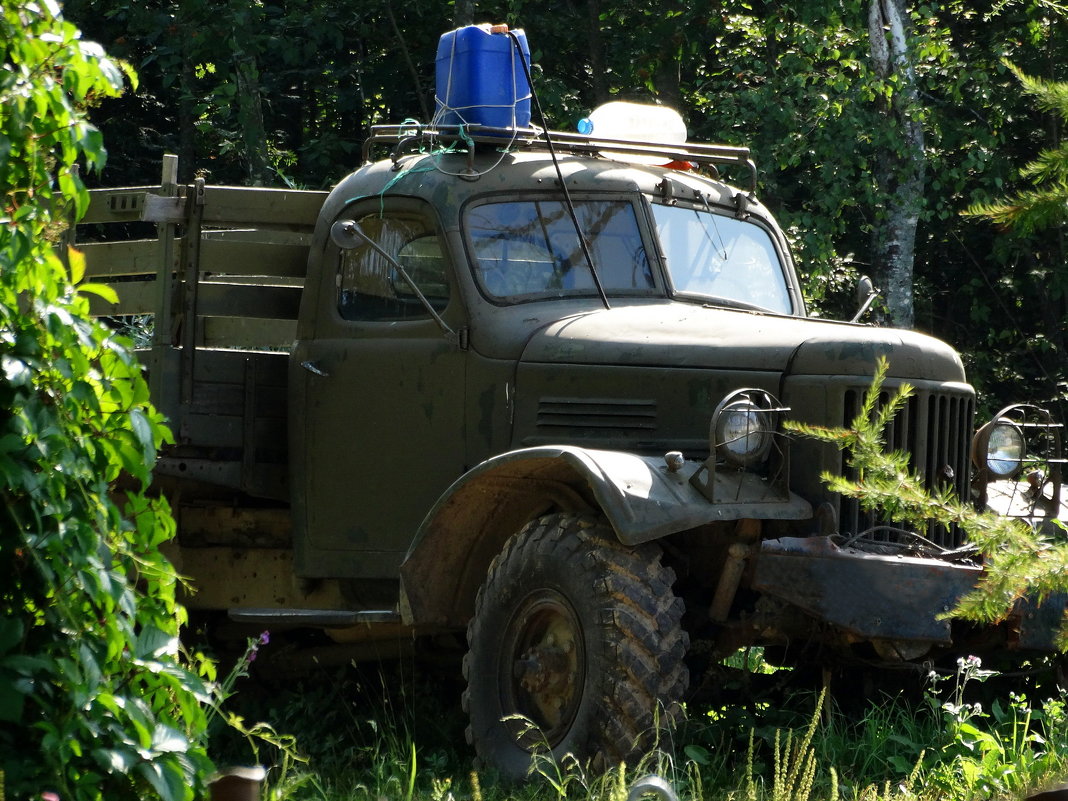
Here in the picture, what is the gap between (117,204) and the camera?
20.5 ft

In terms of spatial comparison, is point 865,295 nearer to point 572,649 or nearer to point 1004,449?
point 1004,449

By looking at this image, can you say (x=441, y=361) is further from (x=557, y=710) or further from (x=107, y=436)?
(x=107, y=436)

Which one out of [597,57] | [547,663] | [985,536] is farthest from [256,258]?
[597,57]

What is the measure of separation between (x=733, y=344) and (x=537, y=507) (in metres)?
0.84

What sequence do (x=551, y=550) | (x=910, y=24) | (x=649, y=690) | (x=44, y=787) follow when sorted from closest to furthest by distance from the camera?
(x=44, y=787) → (x=649, y=690) → (x=551, y=550) → (x=910, y=24)

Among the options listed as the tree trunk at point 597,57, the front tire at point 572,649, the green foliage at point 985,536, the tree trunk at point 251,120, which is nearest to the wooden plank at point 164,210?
the front tire at point 572,649

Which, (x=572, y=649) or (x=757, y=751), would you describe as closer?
(x=572, y=649)

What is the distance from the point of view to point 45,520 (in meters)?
2.94

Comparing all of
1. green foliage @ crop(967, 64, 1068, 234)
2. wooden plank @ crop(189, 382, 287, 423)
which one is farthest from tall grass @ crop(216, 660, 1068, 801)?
green foliage @ crop(967, 64, 1068, 234)

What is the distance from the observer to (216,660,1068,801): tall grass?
4230 millimetres

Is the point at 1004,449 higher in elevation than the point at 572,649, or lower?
higher

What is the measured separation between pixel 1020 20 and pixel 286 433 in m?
10.5

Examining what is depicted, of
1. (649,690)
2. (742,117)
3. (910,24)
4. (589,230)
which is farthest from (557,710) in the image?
(910,24)

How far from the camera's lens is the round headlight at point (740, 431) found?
4.52 m
